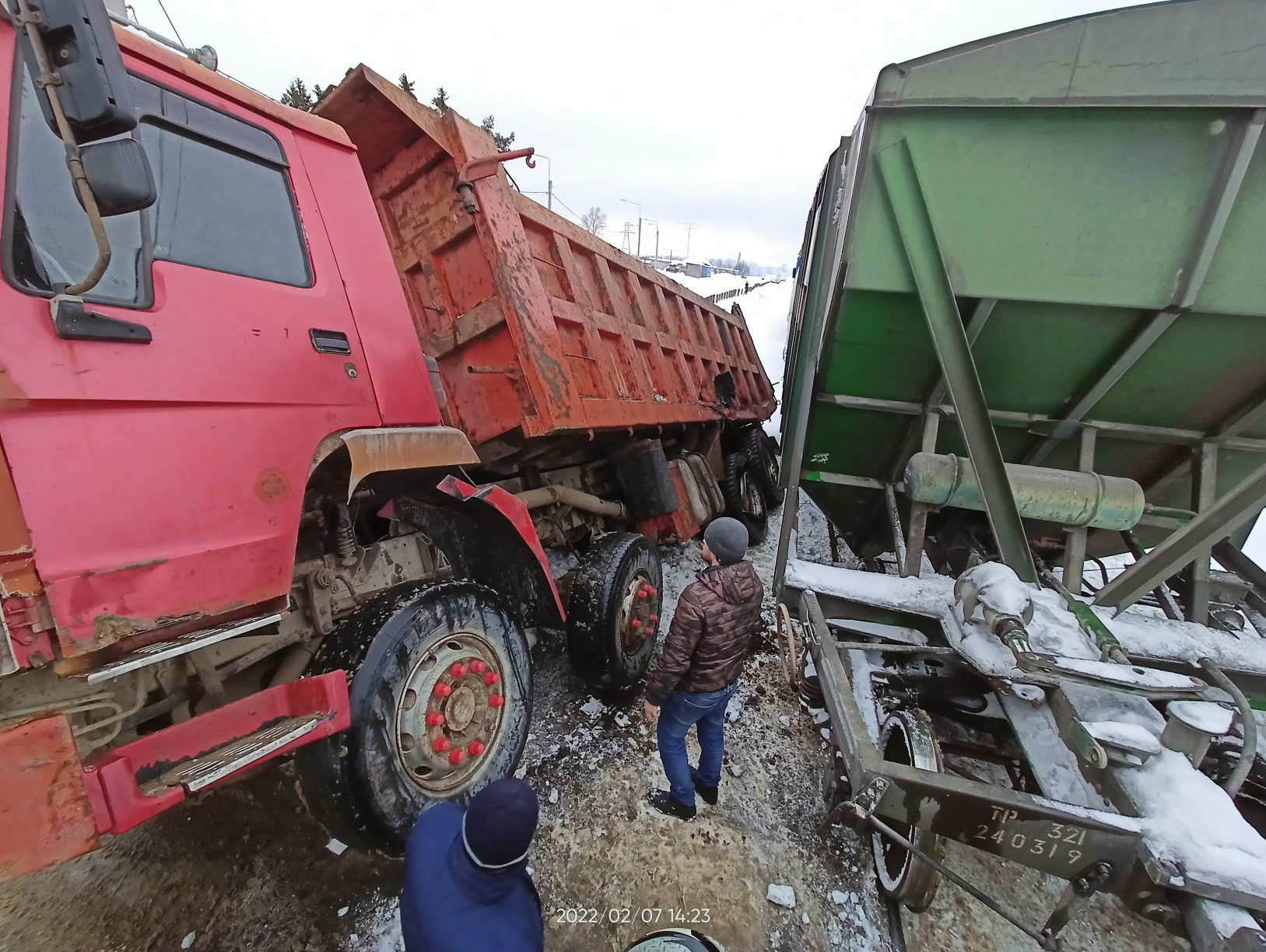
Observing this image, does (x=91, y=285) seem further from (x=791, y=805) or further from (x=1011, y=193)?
(x=1011, y=193)

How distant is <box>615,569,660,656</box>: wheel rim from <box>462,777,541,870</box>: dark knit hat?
5.67 feet

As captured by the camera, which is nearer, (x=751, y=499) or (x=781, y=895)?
(x=781, y=895)

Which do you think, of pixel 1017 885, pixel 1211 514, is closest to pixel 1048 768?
pixel 1017 885

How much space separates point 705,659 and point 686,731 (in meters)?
0.37

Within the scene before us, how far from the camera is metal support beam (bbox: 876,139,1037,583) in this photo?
2395mm

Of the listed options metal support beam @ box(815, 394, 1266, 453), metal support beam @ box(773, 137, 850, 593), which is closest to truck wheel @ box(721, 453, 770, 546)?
metal support beam @ box(773, 137, 850, 593)

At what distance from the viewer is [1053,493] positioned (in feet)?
8.35

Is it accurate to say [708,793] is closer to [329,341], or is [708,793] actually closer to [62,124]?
[329,341]

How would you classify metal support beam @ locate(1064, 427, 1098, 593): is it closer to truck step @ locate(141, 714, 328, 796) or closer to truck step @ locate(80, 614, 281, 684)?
truck step @ locate(141, 714, 328, 796)

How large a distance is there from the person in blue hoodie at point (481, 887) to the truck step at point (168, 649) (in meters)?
0.71

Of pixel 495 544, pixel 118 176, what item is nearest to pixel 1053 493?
pixel 495 544

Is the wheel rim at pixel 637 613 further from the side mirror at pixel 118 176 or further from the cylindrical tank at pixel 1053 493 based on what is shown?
the side mirror at pixel 118 176

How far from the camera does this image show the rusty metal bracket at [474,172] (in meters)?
2.41

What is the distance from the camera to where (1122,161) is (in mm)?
2281
